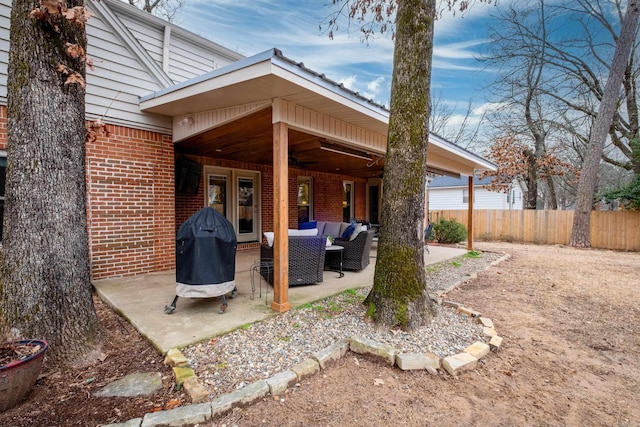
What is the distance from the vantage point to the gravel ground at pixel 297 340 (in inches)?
93.4

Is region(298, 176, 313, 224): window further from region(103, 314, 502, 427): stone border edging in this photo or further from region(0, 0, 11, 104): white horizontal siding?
region(103, 314, 502, 427): stone border edging

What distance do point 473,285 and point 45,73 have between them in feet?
19.7

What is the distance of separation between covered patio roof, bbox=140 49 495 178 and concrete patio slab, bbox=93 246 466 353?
2.19 metres

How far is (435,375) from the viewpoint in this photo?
241cm

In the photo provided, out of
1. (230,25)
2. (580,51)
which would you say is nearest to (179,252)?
(230,25)

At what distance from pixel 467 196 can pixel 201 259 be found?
19.2 metres

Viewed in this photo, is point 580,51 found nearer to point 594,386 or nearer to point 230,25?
point 230,25

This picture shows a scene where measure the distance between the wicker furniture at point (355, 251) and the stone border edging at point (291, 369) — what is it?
2.72 m

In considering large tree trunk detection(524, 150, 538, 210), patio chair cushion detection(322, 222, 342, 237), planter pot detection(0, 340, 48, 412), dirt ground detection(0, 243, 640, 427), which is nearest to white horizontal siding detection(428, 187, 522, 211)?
large tree trunk detection(524, 150, 538, 210)

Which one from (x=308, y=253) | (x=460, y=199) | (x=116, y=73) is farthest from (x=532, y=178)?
(x=116, y=73)

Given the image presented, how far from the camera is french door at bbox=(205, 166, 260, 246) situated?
7.61m

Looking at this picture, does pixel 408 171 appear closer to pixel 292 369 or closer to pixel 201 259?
pixel 292 369

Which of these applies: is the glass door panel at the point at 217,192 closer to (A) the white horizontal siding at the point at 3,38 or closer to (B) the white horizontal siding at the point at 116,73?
(B) the white horizontal siding at the point at 116,73

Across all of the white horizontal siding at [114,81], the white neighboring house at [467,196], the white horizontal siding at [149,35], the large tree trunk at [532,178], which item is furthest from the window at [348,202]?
the large tree trunk at [532,178]
